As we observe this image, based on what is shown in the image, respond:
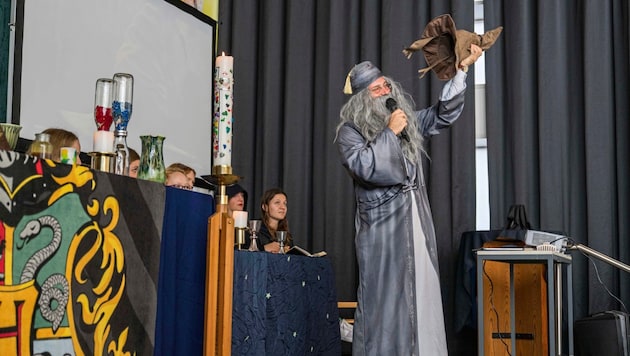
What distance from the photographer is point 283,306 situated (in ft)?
9.36

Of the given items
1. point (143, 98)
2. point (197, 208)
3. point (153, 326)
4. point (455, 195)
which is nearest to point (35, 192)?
point (153, 326)

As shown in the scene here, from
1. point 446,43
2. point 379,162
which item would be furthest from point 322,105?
point 379,162

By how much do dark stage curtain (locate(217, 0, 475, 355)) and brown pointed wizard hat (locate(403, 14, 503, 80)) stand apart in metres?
1.48

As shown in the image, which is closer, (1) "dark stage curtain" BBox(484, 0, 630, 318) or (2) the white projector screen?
(2) the white projector screen

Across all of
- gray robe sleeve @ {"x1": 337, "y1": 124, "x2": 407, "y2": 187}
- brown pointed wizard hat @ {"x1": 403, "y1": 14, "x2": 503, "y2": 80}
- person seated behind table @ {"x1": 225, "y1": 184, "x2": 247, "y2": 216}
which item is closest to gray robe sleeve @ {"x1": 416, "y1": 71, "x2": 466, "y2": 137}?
brown pointed wizard hat @ {"x1": 403, "y1": 14, "x2": 503, "y2": 80}

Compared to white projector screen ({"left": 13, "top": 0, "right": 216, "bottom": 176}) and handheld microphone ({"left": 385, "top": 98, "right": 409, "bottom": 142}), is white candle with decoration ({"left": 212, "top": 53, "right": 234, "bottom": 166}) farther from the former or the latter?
white projector screen ({"left": 13, "top": 0, "right": 216, "bottom": 176})

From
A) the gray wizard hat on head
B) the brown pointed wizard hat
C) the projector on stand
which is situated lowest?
the projector on stand

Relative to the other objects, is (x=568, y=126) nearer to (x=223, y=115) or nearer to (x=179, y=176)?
(x=179, y=176)

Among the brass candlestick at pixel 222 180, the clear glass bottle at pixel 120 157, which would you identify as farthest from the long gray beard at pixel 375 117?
the clear glass bottle at pixel 120 157

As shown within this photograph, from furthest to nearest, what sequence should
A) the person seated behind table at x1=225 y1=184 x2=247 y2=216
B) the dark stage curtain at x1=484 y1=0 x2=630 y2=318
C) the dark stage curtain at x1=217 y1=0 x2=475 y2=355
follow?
the dark stage curtain at x1=217 y1=0 x2=475 y2=355, the dark stage curtain at x1=484 y1=0 x2=630 y2=318, the person seated behind table at x1=225 y1=184 x2=247 y2=216

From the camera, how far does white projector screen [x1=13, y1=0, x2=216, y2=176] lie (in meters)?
3.56

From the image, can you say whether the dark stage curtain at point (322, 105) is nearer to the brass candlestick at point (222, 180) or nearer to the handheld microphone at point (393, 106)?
the handheld microphone at point (393, 106)

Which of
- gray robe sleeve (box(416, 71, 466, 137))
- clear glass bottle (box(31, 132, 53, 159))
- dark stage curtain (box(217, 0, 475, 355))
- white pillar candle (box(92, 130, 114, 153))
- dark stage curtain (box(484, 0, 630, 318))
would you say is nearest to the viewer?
clear glass bottle (box(31, 132, 53, 159))

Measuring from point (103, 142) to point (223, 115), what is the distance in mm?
410
